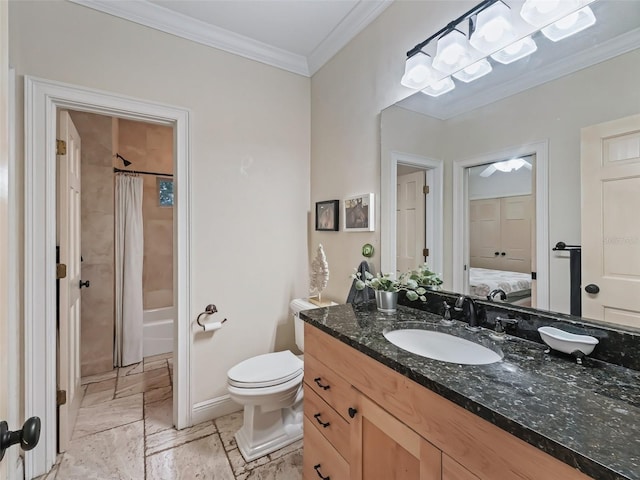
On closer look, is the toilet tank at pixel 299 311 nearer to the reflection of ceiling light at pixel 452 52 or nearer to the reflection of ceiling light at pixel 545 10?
the reflection of ceiling light at pixel 452 52

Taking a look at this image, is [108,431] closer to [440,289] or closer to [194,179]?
[194,179]

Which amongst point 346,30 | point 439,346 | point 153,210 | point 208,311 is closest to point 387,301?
point 439,346

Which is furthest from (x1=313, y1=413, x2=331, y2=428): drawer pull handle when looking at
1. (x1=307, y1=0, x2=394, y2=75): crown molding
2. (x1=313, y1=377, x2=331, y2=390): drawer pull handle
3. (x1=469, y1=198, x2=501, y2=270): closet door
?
(x1=307, y1=0, x2=394, y2=75): crown molding

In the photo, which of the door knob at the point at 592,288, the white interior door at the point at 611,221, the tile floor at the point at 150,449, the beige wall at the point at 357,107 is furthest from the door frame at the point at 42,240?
the door knob at the point at 592,288

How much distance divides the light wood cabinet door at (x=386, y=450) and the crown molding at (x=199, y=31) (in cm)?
230

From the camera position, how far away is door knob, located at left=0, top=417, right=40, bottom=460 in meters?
0.53

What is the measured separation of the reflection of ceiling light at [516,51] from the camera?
3.73 feet

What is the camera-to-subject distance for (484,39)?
1237 millimetres

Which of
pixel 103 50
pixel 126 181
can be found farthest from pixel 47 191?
pixel 126 181

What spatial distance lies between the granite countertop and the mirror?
284mm

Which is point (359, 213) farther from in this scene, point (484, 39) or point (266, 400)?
point (266, 400)

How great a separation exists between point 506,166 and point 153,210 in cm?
347

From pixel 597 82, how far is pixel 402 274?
3.52 ft

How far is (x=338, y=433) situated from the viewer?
3.63 ft
